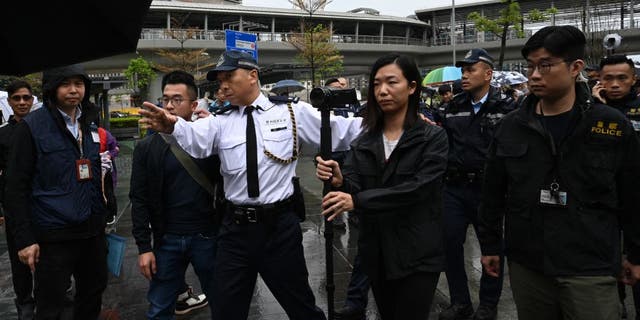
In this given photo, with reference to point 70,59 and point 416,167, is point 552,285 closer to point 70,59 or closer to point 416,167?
point 416,167

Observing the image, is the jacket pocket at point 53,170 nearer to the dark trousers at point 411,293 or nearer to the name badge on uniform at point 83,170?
the name badge on uniform at point 83,170

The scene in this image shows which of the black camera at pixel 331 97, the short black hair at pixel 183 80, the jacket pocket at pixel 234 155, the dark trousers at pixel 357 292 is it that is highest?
the short black hair at pixel 183 80

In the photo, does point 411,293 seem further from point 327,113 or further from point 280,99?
point 280,99

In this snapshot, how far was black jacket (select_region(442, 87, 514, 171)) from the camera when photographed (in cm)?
399

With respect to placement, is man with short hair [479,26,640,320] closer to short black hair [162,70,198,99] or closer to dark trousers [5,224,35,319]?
short black hair [162,70,198,99]

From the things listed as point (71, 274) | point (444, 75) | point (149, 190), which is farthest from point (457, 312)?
point (444, 75)

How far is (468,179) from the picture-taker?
158 inches

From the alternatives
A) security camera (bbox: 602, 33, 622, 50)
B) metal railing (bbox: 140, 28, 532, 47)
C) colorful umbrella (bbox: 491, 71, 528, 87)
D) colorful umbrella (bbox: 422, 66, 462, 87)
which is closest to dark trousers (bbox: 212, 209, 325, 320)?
security camera (bbox: 602, 33, 622, 50)

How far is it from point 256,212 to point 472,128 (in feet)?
6.70

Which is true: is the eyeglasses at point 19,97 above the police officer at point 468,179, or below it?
above

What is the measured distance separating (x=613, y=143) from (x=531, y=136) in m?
0.34

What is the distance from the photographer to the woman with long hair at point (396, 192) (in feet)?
8.13

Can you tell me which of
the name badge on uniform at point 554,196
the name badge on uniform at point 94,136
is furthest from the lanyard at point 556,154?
the name badge on uniform at point 94,136

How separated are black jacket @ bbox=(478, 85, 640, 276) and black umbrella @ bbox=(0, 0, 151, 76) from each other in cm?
182
